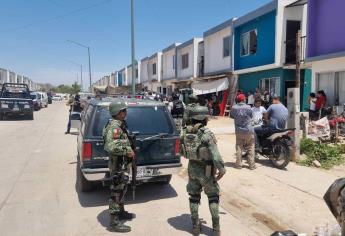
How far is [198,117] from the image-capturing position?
14.8 feet

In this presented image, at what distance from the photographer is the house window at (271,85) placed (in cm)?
1968

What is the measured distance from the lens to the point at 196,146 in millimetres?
4434

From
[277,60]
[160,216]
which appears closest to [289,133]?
[160,216]

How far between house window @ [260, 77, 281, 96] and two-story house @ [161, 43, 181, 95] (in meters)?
16.0

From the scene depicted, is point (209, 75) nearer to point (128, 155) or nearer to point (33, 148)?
point (33, 148)

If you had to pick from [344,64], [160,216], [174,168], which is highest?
[344,64]

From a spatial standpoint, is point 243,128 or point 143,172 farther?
point 243,128

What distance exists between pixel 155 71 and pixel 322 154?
1487 inches

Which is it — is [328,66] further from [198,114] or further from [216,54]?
[198,114]

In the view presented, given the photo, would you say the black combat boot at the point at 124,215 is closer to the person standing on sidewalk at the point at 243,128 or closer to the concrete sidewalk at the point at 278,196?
the concrete sidewalk at the point at 278,196

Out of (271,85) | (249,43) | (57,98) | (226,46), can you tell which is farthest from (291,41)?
(57,98)

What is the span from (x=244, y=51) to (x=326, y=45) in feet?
26.0

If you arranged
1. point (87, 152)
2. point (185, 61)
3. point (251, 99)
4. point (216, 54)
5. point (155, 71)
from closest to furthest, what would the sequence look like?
1. point (87, 152)
2. point (251, 99)
3. point (216, 54)
4. point (185, 61)
5. point (155, 71)

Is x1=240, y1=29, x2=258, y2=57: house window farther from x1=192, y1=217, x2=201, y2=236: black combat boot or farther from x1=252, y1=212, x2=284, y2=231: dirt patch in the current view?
x1=192, y1=217, x2=201, y2=236: black combat boot
